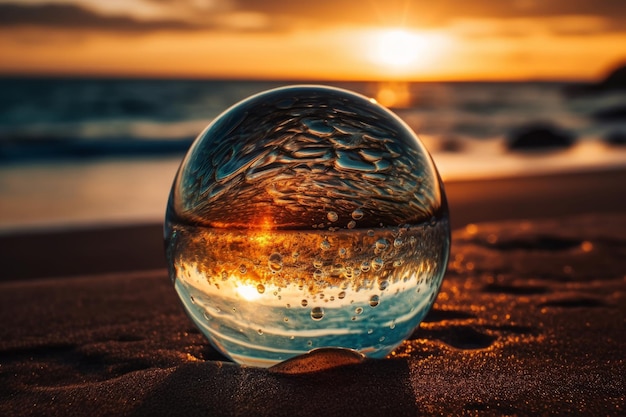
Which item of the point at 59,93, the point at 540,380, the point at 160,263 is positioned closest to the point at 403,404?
the point at 540,380

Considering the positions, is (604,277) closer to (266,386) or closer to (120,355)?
(266,386)

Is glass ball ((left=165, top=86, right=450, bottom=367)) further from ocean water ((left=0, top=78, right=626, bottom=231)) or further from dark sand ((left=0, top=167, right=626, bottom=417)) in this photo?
ocean water ((left=0, top=78, right=626, bottom=231))

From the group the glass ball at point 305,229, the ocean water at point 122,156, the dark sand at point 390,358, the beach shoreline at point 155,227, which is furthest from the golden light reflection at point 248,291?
the ocean water at point 122,156

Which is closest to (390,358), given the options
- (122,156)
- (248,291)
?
(248,291)

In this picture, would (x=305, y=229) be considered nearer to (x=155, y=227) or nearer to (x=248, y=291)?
(x=248, y=291)

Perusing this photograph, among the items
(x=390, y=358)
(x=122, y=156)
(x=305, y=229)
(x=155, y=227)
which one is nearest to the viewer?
(x=305, y=229)

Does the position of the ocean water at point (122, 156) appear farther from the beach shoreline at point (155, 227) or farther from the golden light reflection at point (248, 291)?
the golden light reflection at point (248, 291)

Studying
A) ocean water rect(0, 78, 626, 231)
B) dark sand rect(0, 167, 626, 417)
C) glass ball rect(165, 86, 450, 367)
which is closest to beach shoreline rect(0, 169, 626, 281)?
dark sand rect(0, 167, 626, 417)
